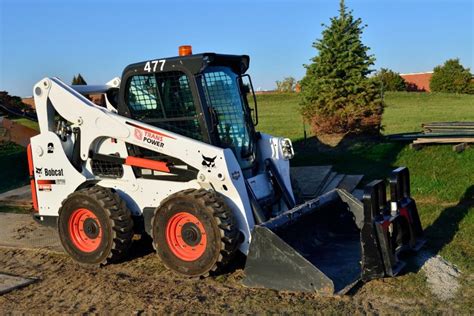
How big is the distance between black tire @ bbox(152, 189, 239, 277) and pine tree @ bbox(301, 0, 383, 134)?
7472 mm

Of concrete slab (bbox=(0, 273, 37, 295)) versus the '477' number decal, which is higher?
the '477' number decal

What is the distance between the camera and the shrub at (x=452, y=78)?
46.3 meters

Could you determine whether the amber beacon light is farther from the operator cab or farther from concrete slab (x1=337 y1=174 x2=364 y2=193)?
concrete slab (x1=337 y1=174 x2=364 y2=193)

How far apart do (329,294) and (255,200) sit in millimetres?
1415

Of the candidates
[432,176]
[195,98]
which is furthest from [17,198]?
[432,176]

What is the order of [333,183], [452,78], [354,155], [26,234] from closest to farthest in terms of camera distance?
[26,234], [333,183], [354,155], [452,78]

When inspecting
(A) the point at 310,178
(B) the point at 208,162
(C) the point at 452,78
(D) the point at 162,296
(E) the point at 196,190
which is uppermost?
(C) the point at 452,78

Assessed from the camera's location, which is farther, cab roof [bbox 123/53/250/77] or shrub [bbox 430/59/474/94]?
shrub [bbox 430/59/474/94]

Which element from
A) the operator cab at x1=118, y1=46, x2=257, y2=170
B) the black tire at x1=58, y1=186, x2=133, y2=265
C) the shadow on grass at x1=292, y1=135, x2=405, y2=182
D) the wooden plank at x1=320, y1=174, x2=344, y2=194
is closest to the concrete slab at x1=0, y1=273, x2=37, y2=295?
the black tire at x1=58, y1=186, x2=133, y2=265

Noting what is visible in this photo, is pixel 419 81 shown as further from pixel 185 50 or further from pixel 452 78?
pixel 185 50

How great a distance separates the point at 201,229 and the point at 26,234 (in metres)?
3.69

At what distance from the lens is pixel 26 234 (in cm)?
837

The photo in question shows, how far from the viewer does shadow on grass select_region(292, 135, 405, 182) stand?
11.4 metres

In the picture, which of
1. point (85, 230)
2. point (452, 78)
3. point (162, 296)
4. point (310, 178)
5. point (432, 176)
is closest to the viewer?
point (162, 296)
